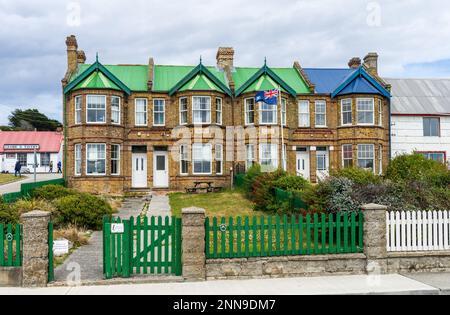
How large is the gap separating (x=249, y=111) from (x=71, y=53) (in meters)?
12.6

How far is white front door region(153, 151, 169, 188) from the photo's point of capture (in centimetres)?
2711

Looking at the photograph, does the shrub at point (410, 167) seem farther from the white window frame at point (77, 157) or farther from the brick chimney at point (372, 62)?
the white window frame at point (77, 157)

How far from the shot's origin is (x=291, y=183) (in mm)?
17047

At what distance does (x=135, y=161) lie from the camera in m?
27.0

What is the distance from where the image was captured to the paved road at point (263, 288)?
791 cm

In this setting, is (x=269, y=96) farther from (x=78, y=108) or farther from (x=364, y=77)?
(x=78, y=108)

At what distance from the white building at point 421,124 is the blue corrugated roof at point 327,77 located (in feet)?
17.0

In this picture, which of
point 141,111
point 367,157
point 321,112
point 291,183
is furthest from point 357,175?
point 141,111

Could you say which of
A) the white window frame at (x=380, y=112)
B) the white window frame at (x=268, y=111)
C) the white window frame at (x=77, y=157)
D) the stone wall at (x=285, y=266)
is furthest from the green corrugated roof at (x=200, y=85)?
the stone wall at (x=285, y=266)
